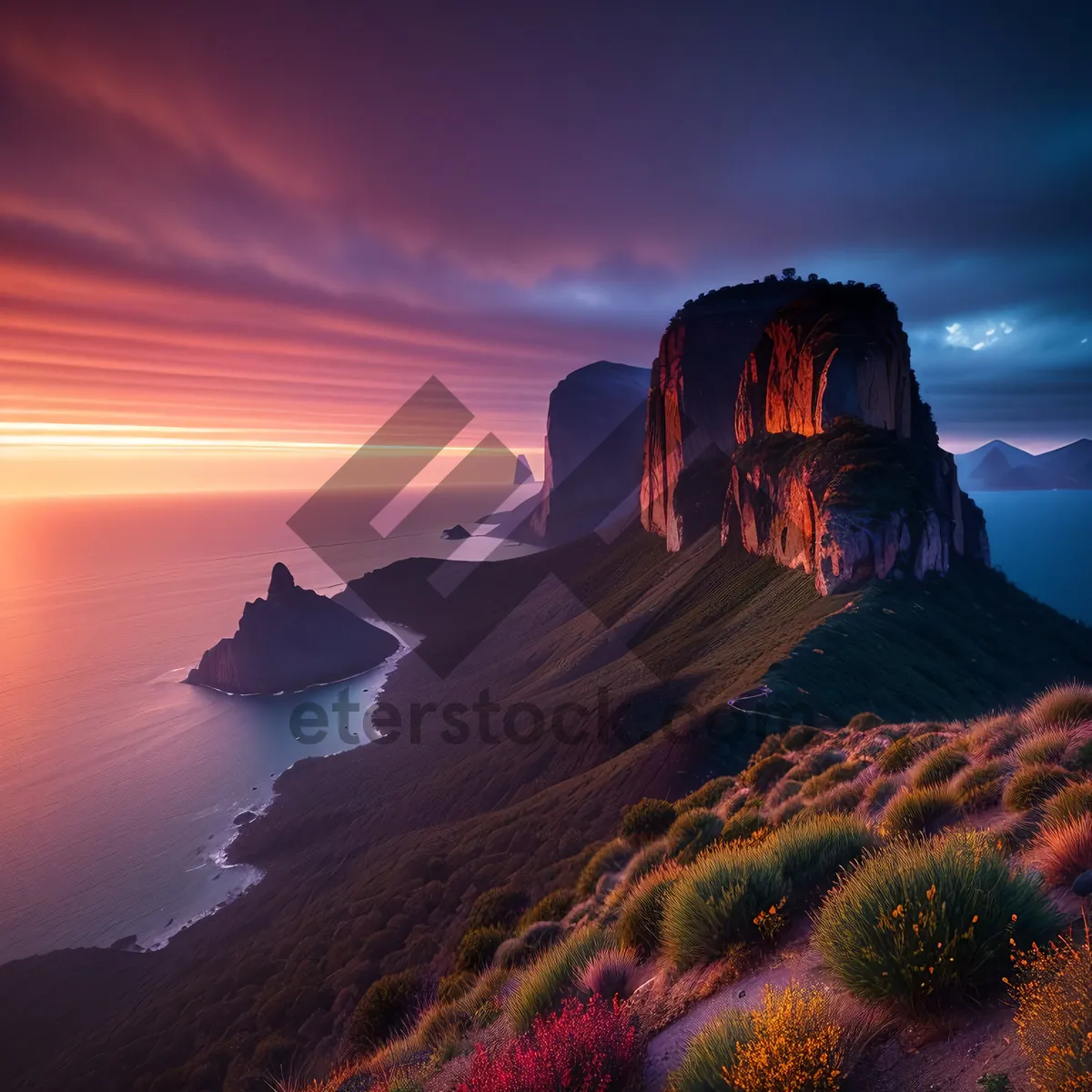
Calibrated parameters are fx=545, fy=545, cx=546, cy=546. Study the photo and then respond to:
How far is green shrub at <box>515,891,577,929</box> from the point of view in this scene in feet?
40.7

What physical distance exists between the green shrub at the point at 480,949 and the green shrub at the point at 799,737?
988 cm

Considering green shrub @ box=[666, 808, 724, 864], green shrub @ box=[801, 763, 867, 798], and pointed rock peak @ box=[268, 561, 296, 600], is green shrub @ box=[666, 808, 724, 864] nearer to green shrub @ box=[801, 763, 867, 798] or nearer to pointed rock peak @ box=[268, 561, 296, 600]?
green shrub @ box=[801, 763, 867, 798]

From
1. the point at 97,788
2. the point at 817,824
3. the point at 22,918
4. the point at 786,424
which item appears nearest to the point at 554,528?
the point at 786,424

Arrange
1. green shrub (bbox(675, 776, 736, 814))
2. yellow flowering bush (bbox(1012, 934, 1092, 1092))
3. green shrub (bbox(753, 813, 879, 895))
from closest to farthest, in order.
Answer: yellow flowering bush (bbox(1012, 934, 1092, 1092)), green shrub (bbox(753, 813, 879, 895)), green shrub (bbox(675, 776, 736, 814))

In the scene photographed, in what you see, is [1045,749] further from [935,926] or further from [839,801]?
[935,926]

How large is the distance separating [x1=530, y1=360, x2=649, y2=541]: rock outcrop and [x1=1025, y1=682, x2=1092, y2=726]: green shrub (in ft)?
459

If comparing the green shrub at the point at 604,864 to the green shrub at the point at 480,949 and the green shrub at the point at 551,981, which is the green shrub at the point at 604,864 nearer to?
the green shrub at the point at 480,949

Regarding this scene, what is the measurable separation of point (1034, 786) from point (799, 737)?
1282cm

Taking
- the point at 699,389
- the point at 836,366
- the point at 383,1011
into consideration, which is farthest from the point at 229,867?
the point at 699,389

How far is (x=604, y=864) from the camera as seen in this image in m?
13.7

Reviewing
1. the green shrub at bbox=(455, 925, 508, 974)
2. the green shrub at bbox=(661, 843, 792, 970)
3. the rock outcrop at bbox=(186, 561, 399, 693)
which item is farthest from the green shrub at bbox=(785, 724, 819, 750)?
the rock outcrop at bbox=(186, 561, 399, 693)

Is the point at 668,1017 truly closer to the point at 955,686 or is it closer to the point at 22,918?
the point at 955,686

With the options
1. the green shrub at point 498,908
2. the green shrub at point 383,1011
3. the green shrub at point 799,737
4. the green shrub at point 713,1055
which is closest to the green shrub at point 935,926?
the green shrub at point 713,1055

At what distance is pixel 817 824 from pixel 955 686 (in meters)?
29.1
